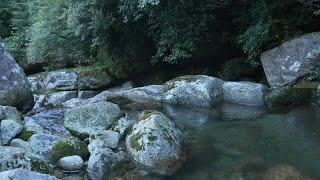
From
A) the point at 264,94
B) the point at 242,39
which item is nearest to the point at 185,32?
the point at 242,39

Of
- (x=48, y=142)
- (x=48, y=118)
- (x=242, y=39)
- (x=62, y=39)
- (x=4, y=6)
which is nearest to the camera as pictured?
(x=48, y=142)

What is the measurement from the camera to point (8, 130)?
784 cm

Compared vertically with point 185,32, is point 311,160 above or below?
below

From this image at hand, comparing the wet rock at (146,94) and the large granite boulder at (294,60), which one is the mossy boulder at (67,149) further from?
the large granite boulder at (294,60)

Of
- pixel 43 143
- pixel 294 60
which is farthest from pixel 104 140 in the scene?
pixel 294 60

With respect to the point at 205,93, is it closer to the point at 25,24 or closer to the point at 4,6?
the point at 25,24

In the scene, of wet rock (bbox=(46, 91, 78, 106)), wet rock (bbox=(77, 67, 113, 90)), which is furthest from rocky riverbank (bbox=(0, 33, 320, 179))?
wet rock (bbox=(77, 67, 113, 90))

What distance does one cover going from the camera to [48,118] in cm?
953

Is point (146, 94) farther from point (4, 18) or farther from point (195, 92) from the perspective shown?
point (4, 18)

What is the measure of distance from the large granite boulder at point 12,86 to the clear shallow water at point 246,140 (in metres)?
→ 3.57

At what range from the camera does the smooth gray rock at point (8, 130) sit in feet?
25.0

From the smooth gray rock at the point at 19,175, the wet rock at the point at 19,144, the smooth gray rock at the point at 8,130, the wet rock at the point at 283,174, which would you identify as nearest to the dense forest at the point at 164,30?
the smooth gray rock at the point at 8,130

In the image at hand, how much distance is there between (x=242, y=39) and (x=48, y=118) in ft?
18.8

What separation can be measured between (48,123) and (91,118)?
4.28 feet
